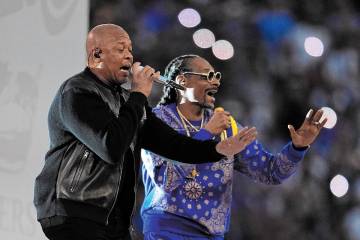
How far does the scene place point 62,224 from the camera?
1670 millimetres

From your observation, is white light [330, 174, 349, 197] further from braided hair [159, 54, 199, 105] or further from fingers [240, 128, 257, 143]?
fingers [240, 128, 257, 143]

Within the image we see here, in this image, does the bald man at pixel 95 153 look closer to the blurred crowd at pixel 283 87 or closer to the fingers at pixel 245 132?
the fingers at pixel 245 132

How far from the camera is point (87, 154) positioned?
1.70 m

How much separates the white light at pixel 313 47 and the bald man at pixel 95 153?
2.13m

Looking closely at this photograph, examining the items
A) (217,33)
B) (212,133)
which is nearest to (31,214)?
(212,133)

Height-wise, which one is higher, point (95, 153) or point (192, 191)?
point (95, 153)

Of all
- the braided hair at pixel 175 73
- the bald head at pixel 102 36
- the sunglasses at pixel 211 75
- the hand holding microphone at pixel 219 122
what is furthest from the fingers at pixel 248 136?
the braided hair at pixel 175 73

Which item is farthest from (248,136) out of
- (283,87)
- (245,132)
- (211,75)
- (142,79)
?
(283,87)

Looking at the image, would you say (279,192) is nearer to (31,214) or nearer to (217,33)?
(217,33)

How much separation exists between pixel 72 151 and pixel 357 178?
7.79 ft

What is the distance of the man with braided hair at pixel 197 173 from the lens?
7.86 ft

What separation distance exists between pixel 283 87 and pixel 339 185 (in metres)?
0.56

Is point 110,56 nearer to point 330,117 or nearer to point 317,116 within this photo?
point 317,116

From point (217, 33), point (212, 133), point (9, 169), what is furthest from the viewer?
point (217, 33)
